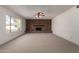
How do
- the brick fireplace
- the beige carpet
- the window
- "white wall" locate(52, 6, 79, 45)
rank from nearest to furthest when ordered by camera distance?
1. the beige carpet
2. "white wall" locate(52, 6, 79, 45)
3. the window
4. the brick fireplace

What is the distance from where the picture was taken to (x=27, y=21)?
51.3ft

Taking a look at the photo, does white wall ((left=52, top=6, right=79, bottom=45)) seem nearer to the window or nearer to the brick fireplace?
the window

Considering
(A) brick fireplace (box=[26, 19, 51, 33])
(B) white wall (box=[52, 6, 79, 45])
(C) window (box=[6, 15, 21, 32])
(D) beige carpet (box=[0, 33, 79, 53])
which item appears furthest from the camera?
(A) brick fireplace (box=[26, 19, 51, 33])

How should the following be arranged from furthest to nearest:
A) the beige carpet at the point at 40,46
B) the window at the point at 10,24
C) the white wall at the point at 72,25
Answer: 1. the window at the point at 10,24
2. the white wall at the point at 72,25
3. the beige carpet at the point at 40,46

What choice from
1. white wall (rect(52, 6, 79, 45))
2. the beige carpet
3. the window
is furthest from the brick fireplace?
the beige carpet

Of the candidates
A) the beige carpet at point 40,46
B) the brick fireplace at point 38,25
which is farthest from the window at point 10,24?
the brick fireplace at point 38,25

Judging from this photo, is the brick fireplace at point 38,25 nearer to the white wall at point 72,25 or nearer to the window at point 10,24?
the window at point 10,24

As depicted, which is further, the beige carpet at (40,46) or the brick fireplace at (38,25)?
the brick fireplace at (38,25)
